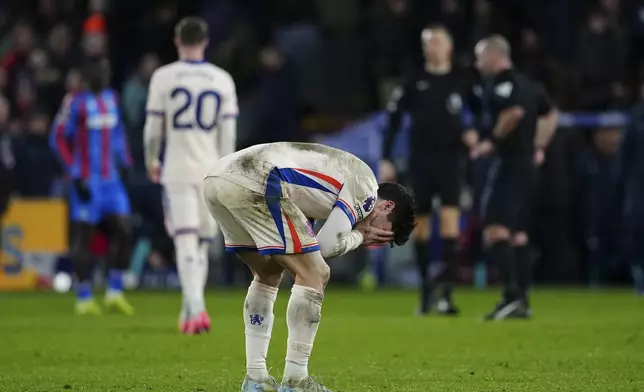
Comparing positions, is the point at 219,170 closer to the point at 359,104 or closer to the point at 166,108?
the point at 166,108

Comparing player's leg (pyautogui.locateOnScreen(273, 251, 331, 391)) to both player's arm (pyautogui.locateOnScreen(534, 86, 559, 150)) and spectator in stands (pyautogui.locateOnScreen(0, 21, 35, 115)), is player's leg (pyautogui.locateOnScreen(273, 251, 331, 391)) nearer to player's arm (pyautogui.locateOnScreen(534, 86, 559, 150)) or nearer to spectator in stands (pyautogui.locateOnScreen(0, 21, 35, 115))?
player's arm (pyautogui.locateOnScreen(534, 86, 559, 150))

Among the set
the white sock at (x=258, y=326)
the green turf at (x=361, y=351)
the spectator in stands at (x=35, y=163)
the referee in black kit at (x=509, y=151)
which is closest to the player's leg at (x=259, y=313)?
the white sock at (x=258, y=326)

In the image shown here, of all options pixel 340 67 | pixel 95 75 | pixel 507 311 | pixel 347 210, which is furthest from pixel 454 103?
pixel 347 210

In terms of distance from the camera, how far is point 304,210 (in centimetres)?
761

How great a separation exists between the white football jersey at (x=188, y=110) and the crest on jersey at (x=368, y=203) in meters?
5.28

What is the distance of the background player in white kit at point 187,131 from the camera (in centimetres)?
1249

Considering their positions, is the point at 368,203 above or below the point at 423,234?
above

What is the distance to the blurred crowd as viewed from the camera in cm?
2014

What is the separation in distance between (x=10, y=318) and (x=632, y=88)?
10.4m

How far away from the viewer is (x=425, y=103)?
15.3 m

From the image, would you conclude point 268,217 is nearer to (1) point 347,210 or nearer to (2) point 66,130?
(1) point 347,210

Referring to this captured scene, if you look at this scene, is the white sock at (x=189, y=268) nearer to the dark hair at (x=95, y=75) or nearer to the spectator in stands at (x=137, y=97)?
the dark hair at (x=95, y=75)

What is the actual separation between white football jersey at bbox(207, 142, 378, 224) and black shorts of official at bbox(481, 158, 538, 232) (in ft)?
22.4

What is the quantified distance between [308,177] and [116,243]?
29.4ft
